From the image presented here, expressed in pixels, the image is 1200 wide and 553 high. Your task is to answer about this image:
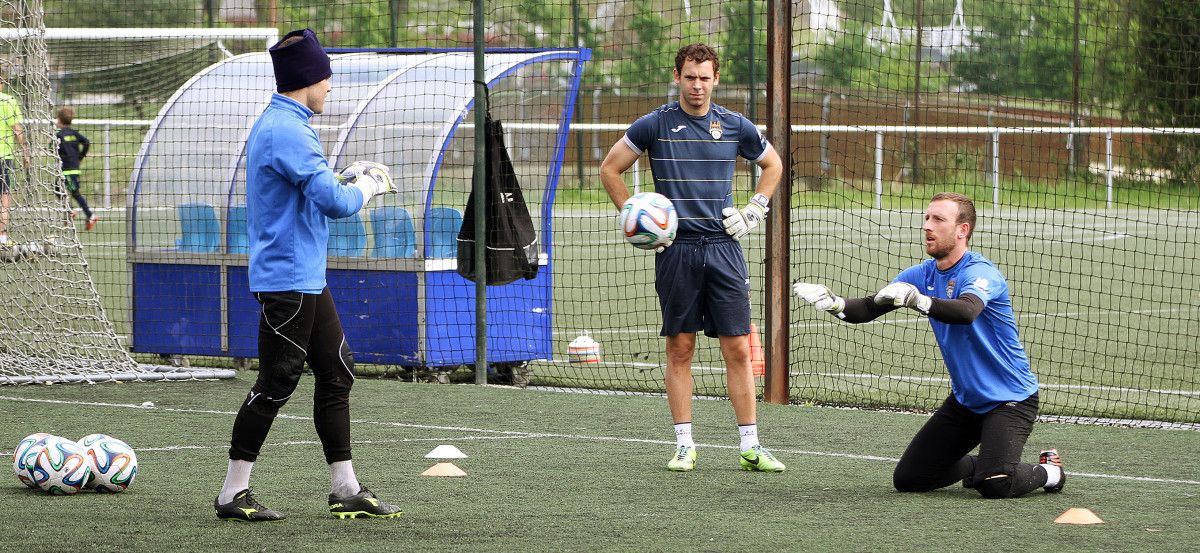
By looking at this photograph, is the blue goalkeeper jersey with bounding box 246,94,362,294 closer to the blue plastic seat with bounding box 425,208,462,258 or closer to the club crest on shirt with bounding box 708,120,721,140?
the club crest on shirt with bounding box 708,120,721,140

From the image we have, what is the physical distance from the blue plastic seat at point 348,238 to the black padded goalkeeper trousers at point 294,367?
17.0 ft

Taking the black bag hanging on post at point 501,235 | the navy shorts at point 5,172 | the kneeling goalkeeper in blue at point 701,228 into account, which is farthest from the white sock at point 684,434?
the navy shorts at point 5,172

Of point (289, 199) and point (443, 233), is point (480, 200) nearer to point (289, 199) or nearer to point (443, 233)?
point (443, 233)

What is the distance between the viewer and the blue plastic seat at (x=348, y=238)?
11242mm

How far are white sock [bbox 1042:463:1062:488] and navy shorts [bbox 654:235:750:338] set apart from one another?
151 cm

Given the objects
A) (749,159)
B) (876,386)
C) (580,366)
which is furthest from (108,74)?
(749,159)

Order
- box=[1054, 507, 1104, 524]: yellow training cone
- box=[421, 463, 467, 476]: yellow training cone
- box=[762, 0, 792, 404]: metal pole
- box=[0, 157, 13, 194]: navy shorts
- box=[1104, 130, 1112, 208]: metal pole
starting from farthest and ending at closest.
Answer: box=[1104, 130, 1112, 208]: metal pole < box=[0, 157, 13, 194]: navy shorts < box=[762, 0, 792, 404]: metal pole < box=[421, 463, 467, 476]: yellow training cone < box=[1054, 507, 1104, 524]: yellow training cone

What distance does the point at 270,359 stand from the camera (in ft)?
19.5

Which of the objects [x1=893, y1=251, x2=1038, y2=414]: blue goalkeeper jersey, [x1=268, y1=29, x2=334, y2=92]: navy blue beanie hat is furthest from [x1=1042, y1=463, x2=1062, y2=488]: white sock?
[x1=268, y1=29, x2=334, y2=92]: navy blue beanie hat

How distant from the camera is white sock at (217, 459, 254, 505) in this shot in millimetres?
5965

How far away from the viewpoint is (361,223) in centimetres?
1129

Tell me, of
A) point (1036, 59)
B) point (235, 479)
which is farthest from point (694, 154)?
point (1036, 59)

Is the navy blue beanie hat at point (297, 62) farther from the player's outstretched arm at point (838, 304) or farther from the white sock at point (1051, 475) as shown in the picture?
the white sock at point (1051, 475)

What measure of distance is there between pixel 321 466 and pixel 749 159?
2532mm
